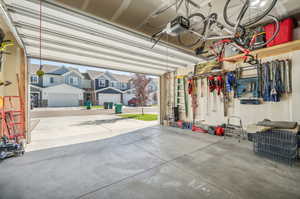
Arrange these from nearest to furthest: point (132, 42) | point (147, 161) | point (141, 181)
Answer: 1. point (141, 181)
2. point (147, 161)
3. point (132, 42)

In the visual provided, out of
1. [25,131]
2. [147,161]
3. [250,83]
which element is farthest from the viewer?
[250,83]

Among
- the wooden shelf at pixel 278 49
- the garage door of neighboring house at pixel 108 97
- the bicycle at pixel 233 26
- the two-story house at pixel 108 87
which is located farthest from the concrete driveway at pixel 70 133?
the two-story house at pixel 108 87

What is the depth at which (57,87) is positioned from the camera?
59.8 ft

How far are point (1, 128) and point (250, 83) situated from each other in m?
7.01

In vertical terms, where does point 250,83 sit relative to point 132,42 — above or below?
below

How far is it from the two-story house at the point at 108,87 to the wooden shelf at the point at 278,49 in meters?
20.3

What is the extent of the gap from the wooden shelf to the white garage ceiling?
2.16 meters

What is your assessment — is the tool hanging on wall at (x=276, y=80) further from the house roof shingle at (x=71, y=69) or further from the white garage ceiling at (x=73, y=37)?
the house roof shingle at (x=71, y=69)

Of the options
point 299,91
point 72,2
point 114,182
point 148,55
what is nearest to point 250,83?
point 299,91

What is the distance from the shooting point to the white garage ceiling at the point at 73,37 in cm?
210

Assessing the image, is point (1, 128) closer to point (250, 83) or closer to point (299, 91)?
point (250, 83)

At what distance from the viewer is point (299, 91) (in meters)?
3.09

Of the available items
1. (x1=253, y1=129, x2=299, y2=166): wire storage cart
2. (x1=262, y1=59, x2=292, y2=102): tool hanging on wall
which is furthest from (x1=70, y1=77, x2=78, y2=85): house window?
(x1=253, y1=129, x2=299, y2=166): wire storage cart

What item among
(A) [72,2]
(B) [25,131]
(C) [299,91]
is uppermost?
(A) [72,2]
